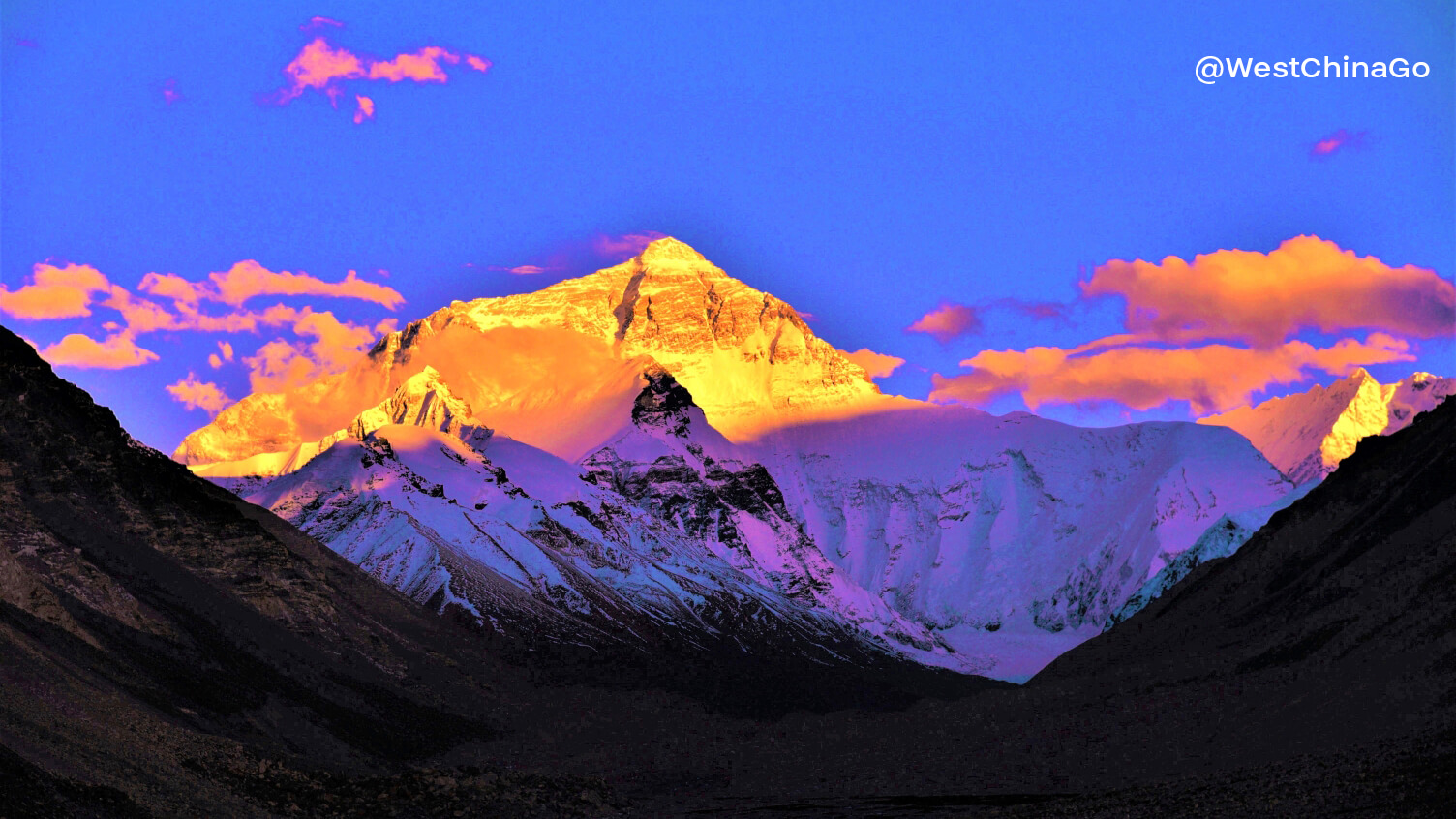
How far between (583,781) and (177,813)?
60606 millimetres

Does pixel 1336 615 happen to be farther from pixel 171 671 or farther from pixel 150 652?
pixel 150 652

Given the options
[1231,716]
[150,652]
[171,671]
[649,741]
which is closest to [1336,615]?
[1231,716]

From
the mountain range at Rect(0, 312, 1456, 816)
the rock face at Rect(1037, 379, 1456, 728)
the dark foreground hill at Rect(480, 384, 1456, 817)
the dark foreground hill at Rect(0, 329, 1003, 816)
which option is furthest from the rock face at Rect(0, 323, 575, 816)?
the rock face at Rect(1037, 379, 1456, 728)

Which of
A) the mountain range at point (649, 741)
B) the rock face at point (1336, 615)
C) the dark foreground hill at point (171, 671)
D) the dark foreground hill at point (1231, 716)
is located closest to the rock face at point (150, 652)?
the dark foreground hill at point (171, 671)

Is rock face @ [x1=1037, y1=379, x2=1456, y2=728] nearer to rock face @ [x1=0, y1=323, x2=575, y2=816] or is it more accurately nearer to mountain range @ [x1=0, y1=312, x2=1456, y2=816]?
mountain range @ [x1=0, y1=312, x2=1456, y2=816]

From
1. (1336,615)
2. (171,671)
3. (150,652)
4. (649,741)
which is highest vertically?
(1336,615)

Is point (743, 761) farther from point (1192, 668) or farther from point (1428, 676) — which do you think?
point (1428, 676)

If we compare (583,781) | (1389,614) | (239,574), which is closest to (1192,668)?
(1389,614)

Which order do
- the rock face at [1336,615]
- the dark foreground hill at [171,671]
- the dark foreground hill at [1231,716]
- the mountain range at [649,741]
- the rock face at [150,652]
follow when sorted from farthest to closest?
1. the rock face at [1336,615]
2. the dark foreground hill at [171,671]
3. the mountain range at [649,741]
4. the dark foreground hill at [1231,716]
5. the rock face at [150,652]

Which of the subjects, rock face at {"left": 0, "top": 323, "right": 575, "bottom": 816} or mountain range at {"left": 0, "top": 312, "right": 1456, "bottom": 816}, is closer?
rock face at {"left": 0, "top": 323, "right": 575, "bottom": 816}

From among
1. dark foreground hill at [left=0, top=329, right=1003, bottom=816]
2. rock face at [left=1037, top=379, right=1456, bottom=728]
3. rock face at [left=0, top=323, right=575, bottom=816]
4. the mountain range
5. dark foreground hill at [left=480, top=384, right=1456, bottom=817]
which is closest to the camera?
rock face at [left=0, top=323, right=575, bottom=816]

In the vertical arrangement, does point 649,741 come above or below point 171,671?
above

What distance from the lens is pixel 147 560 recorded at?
165m

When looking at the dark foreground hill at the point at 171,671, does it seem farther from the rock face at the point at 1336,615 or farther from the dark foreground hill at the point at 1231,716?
the rock face at the point at 1336,615
